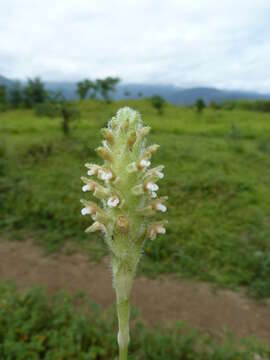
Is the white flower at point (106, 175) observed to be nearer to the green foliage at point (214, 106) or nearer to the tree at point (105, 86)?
the tree at point (105, 86)

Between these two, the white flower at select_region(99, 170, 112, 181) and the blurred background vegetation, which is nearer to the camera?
the white flower at select_region(99, 170, 112, 181)

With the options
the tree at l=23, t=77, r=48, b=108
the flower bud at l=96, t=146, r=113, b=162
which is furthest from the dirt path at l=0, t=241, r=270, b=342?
the tree at l=23, t=77, r=48, b=108

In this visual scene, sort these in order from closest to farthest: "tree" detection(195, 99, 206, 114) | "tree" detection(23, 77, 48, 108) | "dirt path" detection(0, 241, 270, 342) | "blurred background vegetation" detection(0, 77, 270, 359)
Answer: "blurred background vegetation" detection(0, 77, 270, 359) → "dirt path" detection(0, 241, 270, 342) → "tree" detection(195, 99, 206, 114) → "tree" detection(23, 77, 48, 108)

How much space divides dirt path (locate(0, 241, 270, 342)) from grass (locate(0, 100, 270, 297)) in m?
0.49

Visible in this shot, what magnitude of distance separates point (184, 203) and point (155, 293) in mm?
4724

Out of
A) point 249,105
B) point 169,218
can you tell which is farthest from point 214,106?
point 169,218

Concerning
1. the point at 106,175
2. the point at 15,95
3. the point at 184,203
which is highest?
the point at 15,95

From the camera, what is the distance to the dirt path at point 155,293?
7402 mm

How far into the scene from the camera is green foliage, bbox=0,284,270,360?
4930mm

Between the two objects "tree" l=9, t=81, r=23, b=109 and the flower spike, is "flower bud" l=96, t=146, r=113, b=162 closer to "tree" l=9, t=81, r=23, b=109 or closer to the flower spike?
the flower spike

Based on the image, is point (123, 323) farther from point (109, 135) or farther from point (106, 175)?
point (109, 135)

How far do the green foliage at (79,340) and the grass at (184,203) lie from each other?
11.0 feet

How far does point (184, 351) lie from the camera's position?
530cm

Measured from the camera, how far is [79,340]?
17.1 ft
